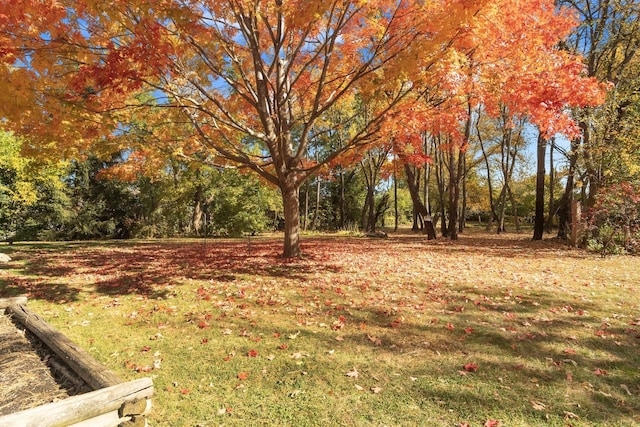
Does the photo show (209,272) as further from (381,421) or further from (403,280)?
(381,421)

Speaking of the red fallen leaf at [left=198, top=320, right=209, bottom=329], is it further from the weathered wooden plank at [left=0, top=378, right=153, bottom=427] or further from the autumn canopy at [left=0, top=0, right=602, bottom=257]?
the autumn canopy at [left=0, top=0, right=602, bottom=257]

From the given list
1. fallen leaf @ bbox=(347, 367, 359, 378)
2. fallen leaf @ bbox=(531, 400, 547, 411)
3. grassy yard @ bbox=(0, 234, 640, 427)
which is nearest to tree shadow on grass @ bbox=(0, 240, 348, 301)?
grassy yard @ bbox=(0, 234, 640, 427)

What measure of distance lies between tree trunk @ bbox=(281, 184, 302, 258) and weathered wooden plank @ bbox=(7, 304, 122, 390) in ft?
21.1

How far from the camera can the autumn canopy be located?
6.82 meters

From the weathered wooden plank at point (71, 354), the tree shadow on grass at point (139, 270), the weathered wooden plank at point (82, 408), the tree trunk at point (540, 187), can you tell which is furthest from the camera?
the tree trunk at point (540, 187)

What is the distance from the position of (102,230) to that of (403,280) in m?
28.8

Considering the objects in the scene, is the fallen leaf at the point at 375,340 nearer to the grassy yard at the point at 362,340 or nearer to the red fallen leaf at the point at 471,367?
the grassy yard at the point at 362,340

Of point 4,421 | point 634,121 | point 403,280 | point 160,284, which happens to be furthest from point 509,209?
point 4,421

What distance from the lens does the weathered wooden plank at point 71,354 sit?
3143 mm

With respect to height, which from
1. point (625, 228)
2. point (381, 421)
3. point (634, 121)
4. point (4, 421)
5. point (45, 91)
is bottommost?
point (381, 421)

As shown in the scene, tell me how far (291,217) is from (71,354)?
733 cm

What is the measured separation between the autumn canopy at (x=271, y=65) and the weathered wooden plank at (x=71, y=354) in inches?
169

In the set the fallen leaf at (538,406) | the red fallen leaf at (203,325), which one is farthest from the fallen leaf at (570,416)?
the red fallen leaf at (203,325)

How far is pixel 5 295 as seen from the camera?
686 cm
